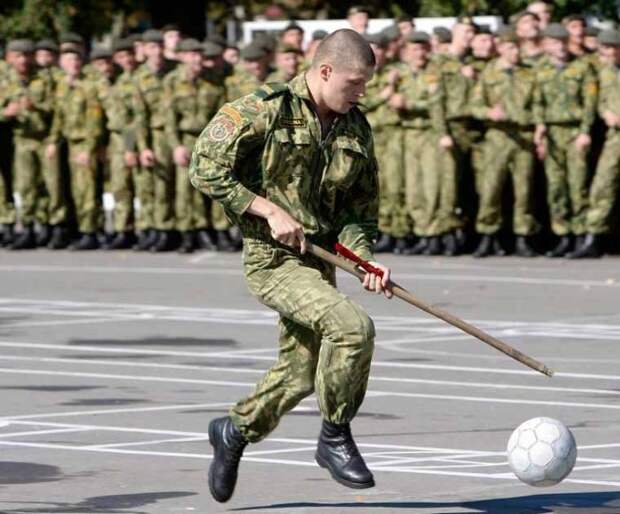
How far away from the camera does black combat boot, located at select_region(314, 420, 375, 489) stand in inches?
312

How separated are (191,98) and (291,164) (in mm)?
13745

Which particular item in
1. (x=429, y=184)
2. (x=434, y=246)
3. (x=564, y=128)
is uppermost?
(x=564, y=128)

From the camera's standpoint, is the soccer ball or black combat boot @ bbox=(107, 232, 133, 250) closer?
the soccer ball

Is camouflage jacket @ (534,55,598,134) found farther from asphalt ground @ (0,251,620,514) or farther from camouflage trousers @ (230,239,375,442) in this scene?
camouflage trousers @ (230,239,375,442)

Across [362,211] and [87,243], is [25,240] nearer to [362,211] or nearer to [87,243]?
[87,243]

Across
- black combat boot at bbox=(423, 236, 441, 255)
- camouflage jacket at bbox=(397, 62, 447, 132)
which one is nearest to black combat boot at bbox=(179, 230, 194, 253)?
black combat boot at bbox=(423, 236, 441, 255)

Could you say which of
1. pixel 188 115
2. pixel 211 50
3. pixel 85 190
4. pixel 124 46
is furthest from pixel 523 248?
pixel 85 190

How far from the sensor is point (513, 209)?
20906mm

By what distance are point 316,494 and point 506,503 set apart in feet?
2.61

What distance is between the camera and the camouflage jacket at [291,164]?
792cm

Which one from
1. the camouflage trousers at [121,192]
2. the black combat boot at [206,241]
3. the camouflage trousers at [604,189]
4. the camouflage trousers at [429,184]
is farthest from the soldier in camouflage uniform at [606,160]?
the camouflage trousers at [121,192]

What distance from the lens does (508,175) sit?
817 inches

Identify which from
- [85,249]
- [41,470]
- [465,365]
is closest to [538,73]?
[85,249]

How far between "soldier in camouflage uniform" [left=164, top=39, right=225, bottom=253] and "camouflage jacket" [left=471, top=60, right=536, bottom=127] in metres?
2.92
